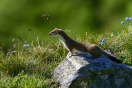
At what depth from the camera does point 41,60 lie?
6137 millimetres

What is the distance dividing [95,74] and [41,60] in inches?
70.6

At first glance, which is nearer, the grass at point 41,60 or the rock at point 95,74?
the rock at point 95,74

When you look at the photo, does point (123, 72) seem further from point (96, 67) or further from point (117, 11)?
point (117, 11)

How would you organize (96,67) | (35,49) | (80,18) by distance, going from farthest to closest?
1. (80,18)
2. (35,49)
3. (96,67)

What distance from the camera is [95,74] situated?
480cm

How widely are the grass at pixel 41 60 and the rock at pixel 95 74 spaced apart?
360 millimetres

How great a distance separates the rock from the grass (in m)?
0.36

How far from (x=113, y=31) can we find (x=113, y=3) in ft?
9.85

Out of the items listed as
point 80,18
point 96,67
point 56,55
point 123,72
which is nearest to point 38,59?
point 56,55

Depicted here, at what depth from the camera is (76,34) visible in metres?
6.76

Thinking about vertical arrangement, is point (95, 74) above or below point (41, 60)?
below

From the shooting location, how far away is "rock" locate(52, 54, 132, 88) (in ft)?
15.4

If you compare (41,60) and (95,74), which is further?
(41,60)

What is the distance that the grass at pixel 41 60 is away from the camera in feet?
16.0
